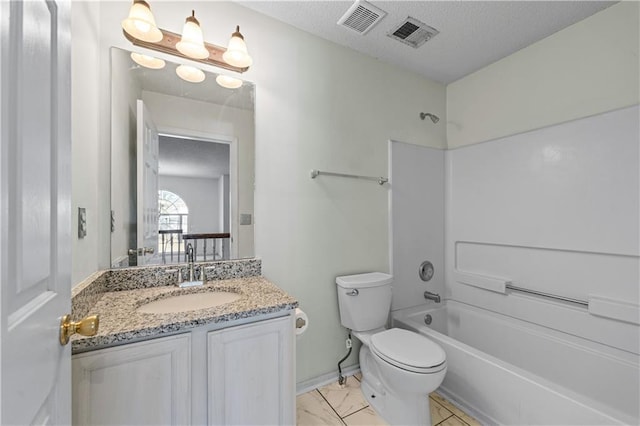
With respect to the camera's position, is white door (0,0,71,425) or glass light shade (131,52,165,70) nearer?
white door (0,0,71,425)

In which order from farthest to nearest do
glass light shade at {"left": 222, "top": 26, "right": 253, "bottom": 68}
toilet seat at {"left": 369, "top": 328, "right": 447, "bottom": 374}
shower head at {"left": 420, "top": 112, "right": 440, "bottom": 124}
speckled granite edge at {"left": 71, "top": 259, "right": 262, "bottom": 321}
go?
shower head at {"left": 420, "top": 112, "right": 440, "bottom": 124} → glass light shade at {"left": 222, "top": 26, "right": 253, "bottom": 68} → toilet seat at {"left": 369, "top": 328, "right": 447, "bottom": 374} → speckled granite edge at {"left": 71, "top": 259, "right": 262, "bottom": 321}

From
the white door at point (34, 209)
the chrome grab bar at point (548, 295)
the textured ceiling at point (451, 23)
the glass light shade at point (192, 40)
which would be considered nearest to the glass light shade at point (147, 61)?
the glass light shade at point (192, 40)

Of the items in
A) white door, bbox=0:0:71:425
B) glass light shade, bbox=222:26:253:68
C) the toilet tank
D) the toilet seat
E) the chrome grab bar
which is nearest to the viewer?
white door, bbox=0:0:71:425

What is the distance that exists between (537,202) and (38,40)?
8.23ft

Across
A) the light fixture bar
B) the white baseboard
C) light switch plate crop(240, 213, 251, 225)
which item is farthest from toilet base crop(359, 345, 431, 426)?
the light fixture bar

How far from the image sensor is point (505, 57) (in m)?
2.10

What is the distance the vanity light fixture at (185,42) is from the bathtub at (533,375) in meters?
2.05

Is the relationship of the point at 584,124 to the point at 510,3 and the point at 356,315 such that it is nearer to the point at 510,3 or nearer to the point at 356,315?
the point at 510,3

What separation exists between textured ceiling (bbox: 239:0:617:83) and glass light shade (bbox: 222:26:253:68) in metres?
0.30

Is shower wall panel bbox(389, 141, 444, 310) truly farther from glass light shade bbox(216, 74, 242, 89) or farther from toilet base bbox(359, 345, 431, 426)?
glass light shade bbox(216, 74, 242, 89)

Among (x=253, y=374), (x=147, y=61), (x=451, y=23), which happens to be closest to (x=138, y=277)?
(x=253, y=374)

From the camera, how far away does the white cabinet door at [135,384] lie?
839 millimetres

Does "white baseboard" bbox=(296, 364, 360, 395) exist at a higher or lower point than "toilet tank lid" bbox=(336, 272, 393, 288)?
lower

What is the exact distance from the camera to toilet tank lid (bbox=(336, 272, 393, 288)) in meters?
1.79
